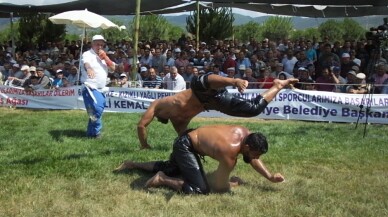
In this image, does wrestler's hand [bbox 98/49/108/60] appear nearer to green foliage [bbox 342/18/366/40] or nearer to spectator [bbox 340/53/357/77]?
spectator [bbox 340/53/357/77]

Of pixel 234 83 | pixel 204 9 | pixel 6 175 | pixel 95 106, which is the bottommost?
pixel 6 175

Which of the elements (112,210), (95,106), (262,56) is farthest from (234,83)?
(262,56)

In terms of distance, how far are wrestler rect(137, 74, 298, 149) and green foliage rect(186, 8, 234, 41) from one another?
1625 centimetres

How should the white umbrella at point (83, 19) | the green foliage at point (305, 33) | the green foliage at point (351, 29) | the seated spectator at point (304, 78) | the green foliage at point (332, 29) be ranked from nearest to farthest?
1. the seated spectator at point (304, 78)
2. the white umbrella at point (83, 19)
3. the green foliage at point (332, 29)
4. the green foliage at point (351, 29)
5. the green foliage at point (305, 33)

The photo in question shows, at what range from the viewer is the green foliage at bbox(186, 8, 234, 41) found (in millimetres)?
22266

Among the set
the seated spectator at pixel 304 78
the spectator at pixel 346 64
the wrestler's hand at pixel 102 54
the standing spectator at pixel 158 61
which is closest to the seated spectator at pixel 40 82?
the standing spectator at pixel 158 61

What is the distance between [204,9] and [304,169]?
16.1m

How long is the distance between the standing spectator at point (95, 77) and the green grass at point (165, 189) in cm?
48

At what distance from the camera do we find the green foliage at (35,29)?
24.7m

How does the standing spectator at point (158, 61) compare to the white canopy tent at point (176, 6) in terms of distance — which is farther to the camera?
the white canopy tent at point (176, 6)

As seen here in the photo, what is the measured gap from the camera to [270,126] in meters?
10.5

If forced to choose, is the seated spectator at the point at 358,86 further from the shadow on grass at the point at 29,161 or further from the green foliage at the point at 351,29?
the green foliage at the point at 351,29

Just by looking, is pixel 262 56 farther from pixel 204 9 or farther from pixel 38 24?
pixel 38 24

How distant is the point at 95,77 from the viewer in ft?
28.6
